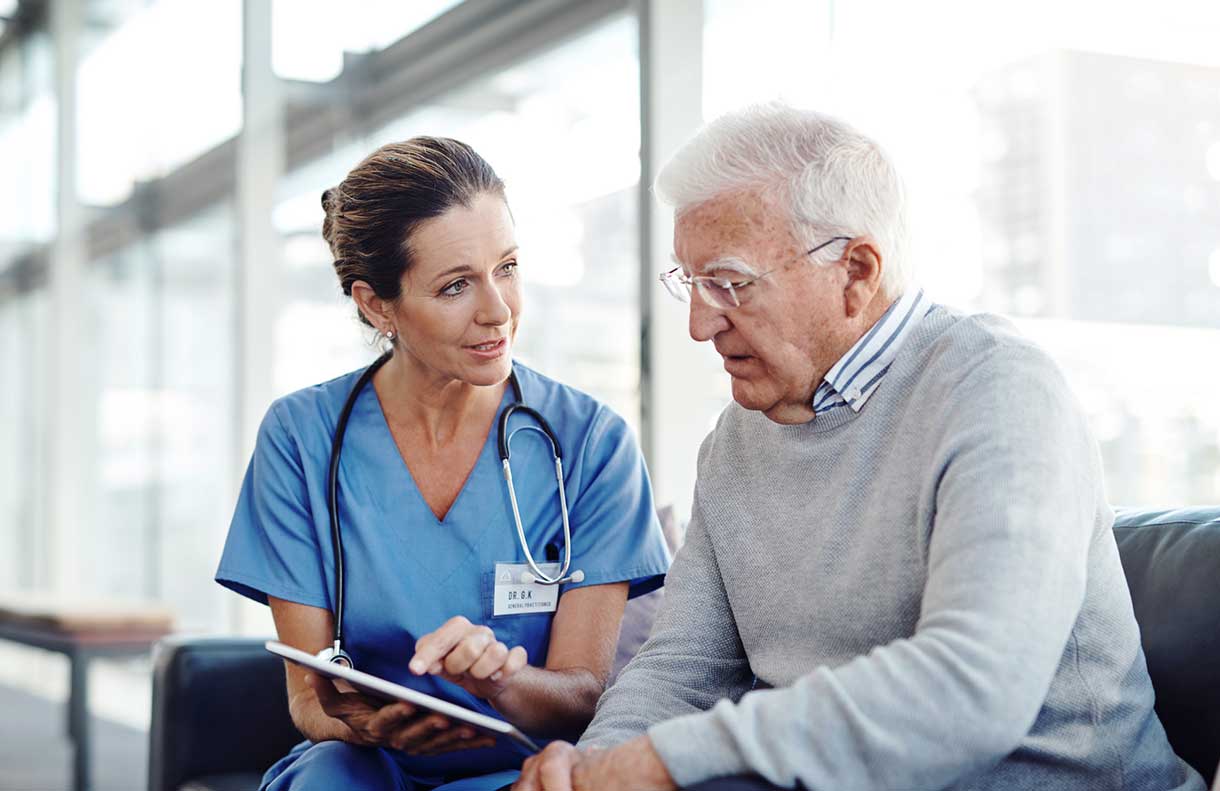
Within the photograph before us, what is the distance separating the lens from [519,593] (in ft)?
5.57

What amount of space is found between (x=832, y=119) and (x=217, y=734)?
4.81 ft

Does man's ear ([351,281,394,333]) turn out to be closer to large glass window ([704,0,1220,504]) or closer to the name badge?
the name badge

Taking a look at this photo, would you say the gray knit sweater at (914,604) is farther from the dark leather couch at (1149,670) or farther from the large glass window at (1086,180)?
the large glass window at (1086,180)

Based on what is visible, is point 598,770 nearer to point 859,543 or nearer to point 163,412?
point 859,543

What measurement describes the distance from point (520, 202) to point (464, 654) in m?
2.29

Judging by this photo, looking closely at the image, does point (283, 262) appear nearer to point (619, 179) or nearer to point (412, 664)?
point (619, 179)

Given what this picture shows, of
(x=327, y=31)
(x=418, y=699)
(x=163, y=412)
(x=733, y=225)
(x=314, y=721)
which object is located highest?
(x=327, y=31)

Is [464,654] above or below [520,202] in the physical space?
below

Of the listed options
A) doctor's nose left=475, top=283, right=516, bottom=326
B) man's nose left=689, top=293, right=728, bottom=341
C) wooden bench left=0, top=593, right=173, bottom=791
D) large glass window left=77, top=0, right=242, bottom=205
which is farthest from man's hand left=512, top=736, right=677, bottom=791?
large glass window left=77, top=0, right=242, bottom=205

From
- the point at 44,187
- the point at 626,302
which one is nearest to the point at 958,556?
the point at 626,302

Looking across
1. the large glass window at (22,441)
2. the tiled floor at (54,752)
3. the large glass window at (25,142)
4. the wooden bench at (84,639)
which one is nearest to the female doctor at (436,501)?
the wooden bench at (84,639)

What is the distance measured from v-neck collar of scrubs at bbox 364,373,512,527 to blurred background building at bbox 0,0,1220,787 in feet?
2.06

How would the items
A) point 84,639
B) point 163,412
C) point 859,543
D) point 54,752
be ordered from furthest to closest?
1. point 163,412
2. point 54,752
3. point 84,639
4. point 859,543

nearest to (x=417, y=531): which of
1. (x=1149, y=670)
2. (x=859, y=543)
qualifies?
(x=859, y=543)
